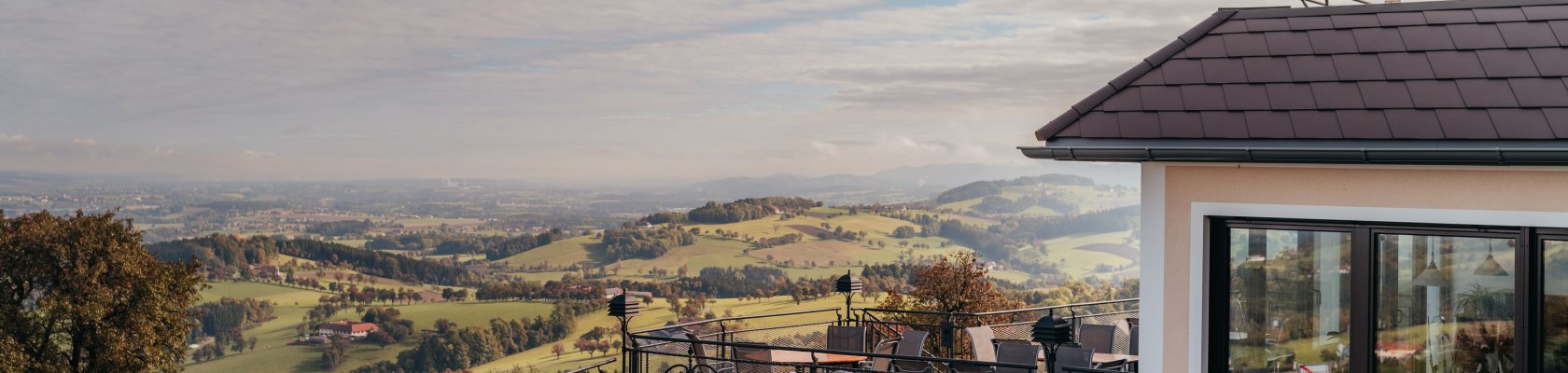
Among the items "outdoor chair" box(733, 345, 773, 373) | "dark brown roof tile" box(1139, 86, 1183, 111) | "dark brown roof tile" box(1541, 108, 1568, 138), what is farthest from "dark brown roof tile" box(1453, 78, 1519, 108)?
"outdoor chair" box(733, 345, 773, 373)

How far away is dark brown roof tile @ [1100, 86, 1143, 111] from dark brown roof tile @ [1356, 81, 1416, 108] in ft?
3.74

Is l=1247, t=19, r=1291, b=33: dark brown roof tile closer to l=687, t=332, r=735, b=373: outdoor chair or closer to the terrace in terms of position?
the terrace

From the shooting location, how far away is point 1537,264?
5.70 m

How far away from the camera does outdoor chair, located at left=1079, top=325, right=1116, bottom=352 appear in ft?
40.1

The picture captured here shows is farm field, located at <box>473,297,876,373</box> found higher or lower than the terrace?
lower

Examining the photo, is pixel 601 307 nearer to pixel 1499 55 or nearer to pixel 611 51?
pixel 611 51

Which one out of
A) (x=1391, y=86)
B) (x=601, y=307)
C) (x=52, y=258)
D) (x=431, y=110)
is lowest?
(x=601, y=307)

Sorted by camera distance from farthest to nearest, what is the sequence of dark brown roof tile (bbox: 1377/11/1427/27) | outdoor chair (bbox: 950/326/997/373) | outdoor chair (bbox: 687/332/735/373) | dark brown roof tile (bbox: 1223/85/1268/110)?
outdoor chair (bbox: 950/326/997/373), outdoor chair (bbox: 687/332/735/373), dark brown roof tile (bbox: 1377/11/1427/27), dark brown roof tile (bbox: 1223/85/1268/110)

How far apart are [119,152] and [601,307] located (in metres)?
23.3

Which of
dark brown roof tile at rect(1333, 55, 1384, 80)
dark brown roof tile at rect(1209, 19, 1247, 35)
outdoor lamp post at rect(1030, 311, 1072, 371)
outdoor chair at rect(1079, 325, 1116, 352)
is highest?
dark brown roof tile at rect(1209, 19, 1247, 35)

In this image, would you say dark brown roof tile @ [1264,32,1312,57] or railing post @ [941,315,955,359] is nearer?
dark brown roof tile @ [1264,32,1312,57]

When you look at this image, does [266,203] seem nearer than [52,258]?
No

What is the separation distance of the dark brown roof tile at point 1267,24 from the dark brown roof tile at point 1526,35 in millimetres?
1125

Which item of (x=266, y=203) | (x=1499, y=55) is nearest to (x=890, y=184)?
(x=266, y=203)
